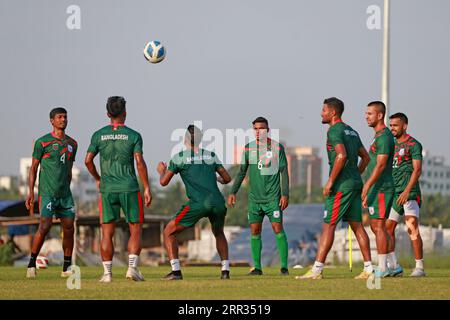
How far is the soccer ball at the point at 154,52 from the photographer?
795 inches

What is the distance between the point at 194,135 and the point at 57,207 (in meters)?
3.31

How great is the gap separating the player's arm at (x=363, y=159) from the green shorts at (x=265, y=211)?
8.14ft

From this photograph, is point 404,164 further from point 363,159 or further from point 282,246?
point 282,246

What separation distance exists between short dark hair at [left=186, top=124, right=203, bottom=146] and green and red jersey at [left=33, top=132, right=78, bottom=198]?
2.74m

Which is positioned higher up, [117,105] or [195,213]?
[117,105]

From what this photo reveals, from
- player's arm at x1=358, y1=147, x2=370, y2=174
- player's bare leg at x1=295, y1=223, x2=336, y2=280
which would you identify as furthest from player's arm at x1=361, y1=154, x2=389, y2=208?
player's bare leg at x1=295, y1=223, x2=336, y2=280

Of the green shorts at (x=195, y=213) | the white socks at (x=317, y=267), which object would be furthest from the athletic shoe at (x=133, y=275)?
the white socks at (x=317, y=267)

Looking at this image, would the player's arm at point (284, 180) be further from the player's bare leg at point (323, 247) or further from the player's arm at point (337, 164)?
the player's arm at point (337, 164)

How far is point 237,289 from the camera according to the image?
44.8 ft

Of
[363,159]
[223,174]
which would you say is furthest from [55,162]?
[363,159]

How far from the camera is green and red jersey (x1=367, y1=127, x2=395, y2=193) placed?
1584 cm

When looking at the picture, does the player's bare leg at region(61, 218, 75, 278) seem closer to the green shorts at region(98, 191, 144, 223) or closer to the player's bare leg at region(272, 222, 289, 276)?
the green shorts at region(98, 191, 144, 223)

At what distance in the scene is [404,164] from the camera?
677 inches
